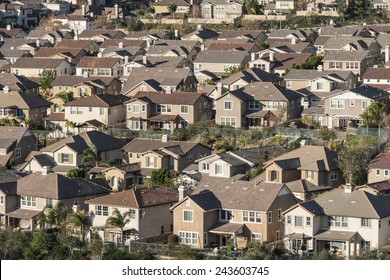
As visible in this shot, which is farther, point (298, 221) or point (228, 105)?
point (228, 105)

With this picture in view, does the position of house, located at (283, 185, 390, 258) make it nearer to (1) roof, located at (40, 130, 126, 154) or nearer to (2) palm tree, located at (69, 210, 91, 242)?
(2) palm tree, located at (69, 210, 91, 242)

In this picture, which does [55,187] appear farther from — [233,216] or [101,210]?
[233,216]

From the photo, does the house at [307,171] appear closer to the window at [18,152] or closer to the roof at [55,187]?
the roof at [55,187]

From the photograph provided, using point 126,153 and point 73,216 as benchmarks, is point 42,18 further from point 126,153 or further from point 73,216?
point 73,216

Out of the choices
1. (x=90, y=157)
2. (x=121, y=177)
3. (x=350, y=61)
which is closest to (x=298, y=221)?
(x=121, y=177)

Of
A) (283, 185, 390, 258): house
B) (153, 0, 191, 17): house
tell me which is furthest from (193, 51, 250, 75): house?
(283, 185, 390, 258): house

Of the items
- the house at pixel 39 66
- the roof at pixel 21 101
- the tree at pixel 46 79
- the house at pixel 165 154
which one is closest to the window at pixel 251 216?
the house at pixel 165 154
